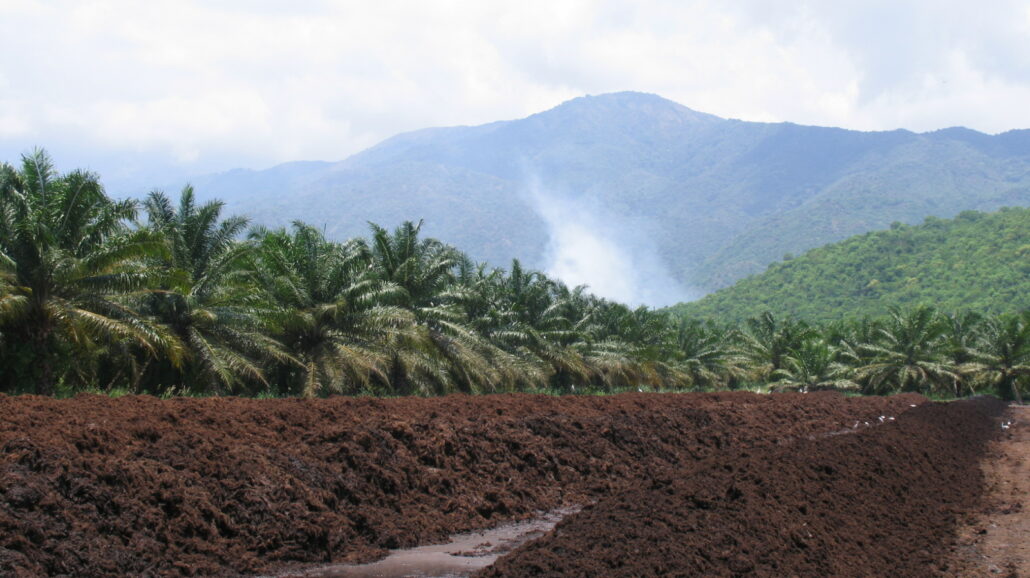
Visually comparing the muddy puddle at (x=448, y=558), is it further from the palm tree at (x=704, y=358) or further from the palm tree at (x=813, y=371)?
the palm tree at (x=813, y=371)

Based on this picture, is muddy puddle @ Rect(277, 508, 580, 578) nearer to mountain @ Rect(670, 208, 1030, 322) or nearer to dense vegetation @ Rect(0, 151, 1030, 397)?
dense vegetation @ Rect(0, 151, 1030, 397)

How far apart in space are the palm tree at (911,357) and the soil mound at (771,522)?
3883 cm

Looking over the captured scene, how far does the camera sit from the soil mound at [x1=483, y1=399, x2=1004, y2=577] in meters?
7.53

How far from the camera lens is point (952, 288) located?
97875mm

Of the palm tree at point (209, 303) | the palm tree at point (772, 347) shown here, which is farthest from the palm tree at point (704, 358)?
the palm tree at point (209, 303)

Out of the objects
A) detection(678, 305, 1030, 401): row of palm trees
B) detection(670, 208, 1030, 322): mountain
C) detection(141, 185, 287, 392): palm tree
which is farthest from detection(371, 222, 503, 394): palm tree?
detection(670, 208, 1030, 322): mountain

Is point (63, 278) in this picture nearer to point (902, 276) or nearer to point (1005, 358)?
point (1005, 358)

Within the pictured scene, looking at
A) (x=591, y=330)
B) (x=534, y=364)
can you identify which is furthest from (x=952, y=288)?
(x=534, y=364)

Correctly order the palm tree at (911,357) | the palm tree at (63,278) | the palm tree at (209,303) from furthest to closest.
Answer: the palm tree at (911,357) → the palm tree at (209,303) → the palm tree at (63,278)

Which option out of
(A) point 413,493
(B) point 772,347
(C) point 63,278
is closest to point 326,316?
(C) point 63,278

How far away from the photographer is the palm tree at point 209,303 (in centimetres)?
2009

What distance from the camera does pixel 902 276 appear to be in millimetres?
110375

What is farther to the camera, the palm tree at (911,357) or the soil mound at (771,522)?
the palm tree at (911,357)

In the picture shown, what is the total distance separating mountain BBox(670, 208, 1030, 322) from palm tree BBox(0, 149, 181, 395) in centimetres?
8773
